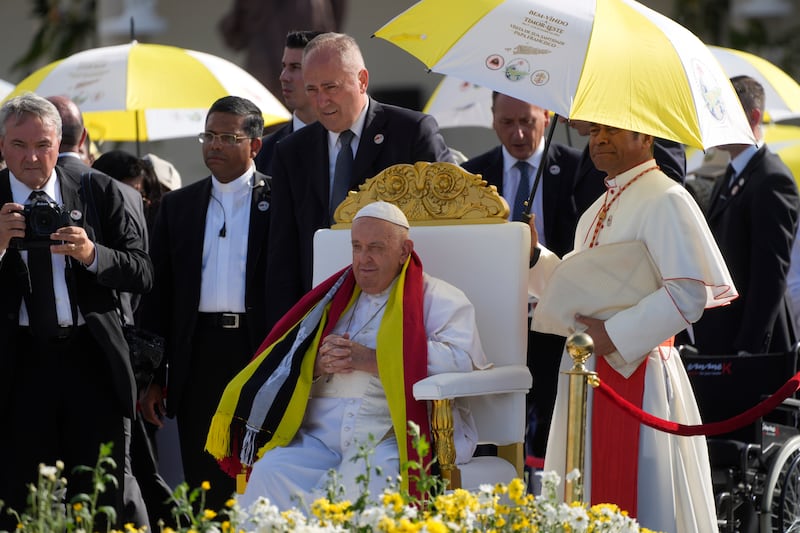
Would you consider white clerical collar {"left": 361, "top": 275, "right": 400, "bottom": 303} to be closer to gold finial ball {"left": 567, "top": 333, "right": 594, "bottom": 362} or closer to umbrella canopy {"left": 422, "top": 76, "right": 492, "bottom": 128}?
gold finial ball {"left": 567, "top": 333, "right": 594, "bottom": 362}

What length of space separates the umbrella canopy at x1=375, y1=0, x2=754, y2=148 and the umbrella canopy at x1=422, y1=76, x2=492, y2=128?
12.8 ft

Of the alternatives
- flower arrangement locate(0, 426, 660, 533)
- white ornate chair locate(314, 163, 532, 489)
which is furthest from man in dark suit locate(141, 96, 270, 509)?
flower arrangement locate(0, 426, 660, 533)

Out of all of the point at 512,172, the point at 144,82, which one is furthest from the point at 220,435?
the point at 144,82

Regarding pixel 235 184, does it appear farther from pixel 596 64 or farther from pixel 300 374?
pixel 596 64

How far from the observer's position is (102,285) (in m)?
5.65

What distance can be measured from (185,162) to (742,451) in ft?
37.6

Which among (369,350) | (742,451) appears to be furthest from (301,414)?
(742,451)

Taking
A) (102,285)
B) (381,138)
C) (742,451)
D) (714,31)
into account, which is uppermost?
(714,31)

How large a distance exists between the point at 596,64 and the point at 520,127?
6.25 ft

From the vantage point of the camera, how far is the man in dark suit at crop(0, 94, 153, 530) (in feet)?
18.0

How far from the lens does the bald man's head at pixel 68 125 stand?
632 centimetres

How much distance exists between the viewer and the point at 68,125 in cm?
634

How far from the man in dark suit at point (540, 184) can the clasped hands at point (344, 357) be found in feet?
4.79

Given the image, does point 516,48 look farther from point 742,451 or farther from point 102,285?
point 742,451
